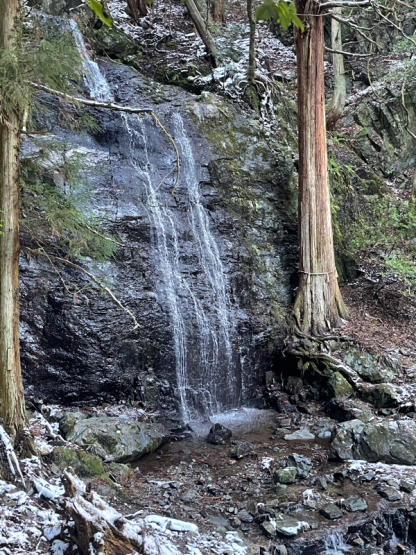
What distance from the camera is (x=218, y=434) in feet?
22.0

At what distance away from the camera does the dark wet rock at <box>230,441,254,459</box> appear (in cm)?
612

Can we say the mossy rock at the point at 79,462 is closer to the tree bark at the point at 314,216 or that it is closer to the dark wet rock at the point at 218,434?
the dark wet rock at the point at 218,434

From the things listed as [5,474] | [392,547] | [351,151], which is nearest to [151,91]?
[351,151]

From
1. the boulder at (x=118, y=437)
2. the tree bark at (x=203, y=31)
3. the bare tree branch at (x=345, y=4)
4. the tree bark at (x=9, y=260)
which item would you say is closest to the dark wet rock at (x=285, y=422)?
the boulder at (x=118, y=437)

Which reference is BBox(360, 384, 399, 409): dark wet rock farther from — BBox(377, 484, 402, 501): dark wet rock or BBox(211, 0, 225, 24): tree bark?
BBox(211, 0, 225, 24): tree bark

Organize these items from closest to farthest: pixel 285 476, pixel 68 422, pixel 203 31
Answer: pixel 285 476, pixel 68 422, pixel 203 31

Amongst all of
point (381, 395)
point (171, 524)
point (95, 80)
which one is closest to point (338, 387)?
point (381, 395)

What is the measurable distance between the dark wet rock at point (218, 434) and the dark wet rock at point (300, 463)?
3.65 ft

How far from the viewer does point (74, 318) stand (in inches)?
279

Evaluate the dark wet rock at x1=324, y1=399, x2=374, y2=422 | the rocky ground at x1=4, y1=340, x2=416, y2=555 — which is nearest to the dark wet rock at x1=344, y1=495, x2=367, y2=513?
the rocky ground at x1=4, y1=340, x2=416, y2=555

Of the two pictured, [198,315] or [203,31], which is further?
[203,31]

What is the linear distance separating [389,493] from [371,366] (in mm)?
2840

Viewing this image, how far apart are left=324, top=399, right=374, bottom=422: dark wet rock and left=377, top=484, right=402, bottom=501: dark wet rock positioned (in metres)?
1.48

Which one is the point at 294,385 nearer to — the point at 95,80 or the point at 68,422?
the point at 68,422
